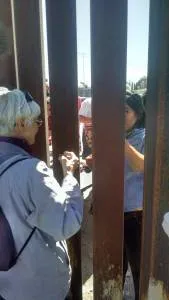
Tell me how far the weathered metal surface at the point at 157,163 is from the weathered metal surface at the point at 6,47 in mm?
885

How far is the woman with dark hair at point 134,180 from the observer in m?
2.18

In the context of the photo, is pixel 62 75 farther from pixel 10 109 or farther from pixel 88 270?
pixel 88 270

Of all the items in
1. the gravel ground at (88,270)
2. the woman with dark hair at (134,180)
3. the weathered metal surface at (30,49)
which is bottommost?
the gravel ground at (88,270)

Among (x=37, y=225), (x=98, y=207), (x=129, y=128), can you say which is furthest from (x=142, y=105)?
(x=37, y=225)

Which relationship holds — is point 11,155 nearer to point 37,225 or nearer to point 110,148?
point 37,225

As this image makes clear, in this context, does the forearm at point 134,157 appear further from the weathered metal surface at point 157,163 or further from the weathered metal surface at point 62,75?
the weathered metal surface at point 157,163

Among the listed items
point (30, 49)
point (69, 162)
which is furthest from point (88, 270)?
point (30, 49)

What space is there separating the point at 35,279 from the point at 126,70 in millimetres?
994

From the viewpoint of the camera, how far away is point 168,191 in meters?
1.55

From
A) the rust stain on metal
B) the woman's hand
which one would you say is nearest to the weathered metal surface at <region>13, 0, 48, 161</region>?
the woman's hand

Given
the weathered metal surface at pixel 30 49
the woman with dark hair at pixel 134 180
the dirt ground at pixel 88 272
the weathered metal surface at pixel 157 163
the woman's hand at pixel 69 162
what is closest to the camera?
the weathered metal surface at pixel 157 163

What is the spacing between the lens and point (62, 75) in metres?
1.83

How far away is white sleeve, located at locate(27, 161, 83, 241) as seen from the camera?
144 cm

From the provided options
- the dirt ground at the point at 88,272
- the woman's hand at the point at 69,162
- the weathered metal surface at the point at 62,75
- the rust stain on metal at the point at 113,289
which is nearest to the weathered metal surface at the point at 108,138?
the rust stain on metal at the point at 113,289
